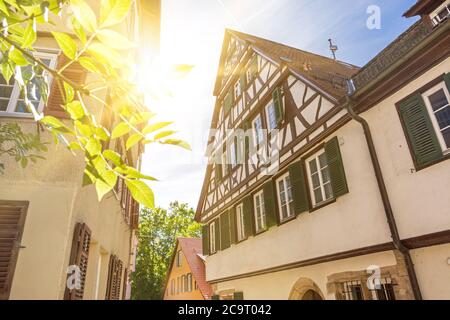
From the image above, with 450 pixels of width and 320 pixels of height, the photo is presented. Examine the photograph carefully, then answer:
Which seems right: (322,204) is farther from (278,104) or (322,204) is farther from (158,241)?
(158,241)

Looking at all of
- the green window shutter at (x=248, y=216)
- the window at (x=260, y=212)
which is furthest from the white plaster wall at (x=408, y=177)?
the green window shutter at (x=248, y=216)

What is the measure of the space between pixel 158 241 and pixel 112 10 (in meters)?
43.4

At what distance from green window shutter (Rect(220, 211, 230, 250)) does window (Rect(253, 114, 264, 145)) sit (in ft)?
11.6

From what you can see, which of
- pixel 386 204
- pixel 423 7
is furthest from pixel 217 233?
pixel 423 7

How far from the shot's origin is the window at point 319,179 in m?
8.09

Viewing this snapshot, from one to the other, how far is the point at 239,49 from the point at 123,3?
1439 cm

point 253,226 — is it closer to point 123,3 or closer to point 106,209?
point 106,209

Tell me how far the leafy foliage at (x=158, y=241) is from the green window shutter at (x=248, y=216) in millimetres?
30224

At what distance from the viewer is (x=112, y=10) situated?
824 mm

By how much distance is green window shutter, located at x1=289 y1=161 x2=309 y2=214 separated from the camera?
854 centimetres

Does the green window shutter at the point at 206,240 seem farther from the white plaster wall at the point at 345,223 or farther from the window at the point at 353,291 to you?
the window at the point at 353,291

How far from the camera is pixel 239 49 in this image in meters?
14.4

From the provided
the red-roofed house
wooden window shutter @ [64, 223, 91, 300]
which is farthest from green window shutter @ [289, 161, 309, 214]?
the red-roofed house

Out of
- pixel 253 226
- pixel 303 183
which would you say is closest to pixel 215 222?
pixel 253 226
